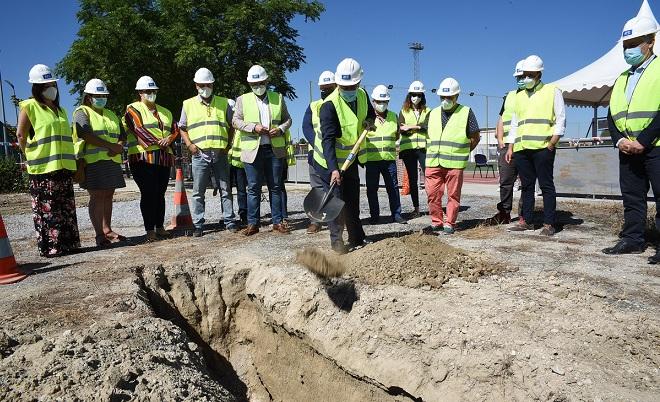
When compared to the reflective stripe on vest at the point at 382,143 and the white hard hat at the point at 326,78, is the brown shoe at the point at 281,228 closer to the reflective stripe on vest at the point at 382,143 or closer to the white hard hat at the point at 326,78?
the reflective stripe on vest at the point at 382,143

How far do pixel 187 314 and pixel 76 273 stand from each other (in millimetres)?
1143

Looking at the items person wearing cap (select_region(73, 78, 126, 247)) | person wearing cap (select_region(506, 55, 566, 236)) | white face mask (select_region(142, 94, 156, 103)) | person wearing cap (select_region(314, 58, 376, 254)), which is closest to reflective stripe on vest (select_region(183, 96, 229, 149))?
white face mask (select_region(142, 94, 156, 103))

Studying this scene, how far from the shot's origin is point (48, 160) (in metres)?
5.09

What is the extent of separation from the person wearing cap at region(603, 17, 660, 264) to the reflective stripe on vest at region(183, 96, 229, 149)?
4.23 metres

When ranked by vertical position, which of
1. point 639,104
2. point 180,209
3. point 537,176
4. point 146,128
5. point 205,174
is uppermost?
point 146,128

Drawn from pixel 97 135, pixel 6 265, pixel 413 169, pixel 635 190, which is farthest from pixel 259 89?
pixel 635 190

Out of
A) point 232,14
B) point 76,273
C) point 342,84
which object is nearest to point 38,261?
point 76,273

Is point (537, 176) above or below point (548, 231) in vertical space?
above

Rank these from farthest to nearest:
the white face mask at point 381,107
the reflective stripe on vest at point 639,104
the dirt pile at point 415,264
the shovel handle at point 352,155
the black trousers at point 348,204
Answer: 1. the white face mask at point 381,107
2. the black trousers at point 348,204
3. the shovel handle at point 352,155
4. the reflective stripe on vest at point 639,104
5. the dirt pile at point 415,264

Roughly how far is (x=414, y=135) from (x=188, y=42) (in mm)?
9774

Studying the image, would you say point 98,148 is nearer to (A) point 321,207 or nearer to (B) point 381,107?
(A) point 321,207

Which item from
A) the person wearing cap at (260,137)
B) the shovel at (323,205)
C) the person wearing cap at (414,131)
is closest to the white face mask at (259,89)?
the person wearing cap at (260,137)

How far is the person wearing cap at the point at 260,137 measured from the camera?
573cm

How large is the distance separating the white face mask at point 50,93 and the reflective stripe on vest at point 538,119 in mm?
5119
